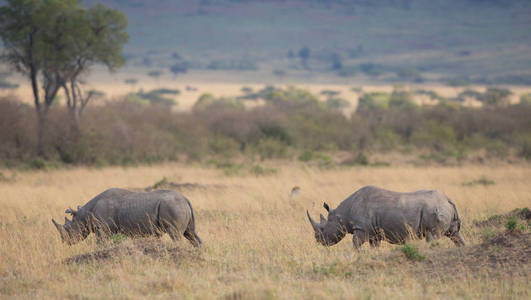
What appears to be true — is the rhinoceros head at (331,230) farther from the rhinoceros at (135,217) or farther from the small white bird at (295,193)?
the small white bird at (295,193)

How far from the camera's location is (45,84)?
77.7 ft

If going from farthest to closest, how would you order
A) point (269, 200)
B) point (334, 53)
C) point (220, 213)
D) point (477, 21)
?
point (477, 21), point (334, 53), point (269, 200), point (220, 213)

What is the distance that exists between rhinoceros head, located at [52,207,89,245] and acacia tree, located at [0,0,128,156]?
556 inches

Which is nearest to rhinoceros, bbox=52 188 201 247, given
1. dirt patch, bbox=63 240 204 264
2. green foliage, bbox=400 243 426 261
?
dirt patch, bbox=63 240 204 264

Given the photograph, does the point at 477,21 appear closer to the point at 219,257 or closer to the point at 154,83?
the point at 154,83

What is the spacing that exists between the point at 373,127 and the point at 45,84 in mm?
17267

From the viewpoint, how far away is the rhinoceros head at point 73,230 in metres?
9.30

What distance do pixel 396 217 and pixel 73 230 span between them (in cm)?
520

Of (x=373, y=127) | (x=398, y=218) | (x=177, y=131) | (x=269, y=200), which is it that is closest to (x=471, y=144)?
(x=373, y=127)

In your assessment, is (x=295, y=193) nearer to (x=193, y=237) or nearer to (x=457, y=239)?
(x=193, y=237)

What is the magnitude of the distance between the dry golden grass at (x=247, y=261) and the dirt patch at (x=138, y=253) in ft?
0.30

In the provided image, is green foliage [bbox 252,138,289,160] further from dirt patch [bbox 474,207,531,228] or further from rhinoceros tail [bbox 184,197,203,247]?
rhinoceros tail [bbox 184,197,203,247]

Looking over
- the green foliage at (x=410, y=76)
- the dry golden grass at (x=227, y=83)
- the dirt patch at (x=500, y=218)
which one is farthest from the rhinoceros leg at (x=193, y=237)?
the green foliage at (x=410, y=76)

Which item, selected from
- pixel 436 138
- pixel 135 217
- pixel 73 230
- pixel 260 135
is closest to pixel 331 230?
pixel 135 217
